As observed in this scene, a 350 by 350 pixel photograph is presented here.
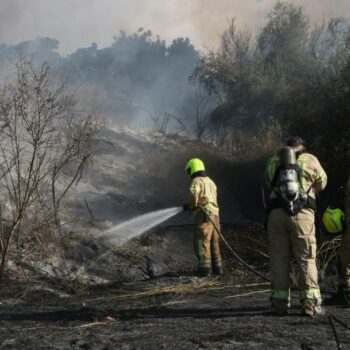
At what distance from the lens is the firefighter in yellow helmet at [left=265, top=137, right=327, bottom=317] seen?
5281 millimetres

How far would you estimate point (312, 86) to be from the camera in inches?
625

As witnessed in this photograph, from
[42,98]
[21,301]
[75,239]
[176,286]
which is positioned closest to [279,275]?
[176,286]

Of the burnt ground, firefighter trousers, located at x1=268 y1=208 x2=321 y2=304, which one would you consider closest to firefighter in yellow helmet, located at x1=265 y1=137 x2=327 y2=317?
firefighter trousers, located at x1=268 y1=208 x2=321 y2=304

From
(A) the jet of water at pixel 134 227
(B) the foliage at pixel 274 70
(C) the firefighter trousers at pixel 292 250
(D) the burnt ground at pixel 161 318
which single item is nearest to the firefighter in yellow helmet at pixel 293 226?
(C) the firefighter trousers at pixel 292 250

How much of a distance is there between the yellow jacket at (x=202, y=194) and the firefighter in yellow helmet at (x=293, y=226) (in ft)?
9.14

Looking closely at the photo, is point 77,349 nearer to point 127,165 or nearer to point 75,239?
point 75,239

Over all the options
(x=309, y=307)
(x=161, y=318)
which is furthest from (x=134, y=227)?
(x=309, y=307)

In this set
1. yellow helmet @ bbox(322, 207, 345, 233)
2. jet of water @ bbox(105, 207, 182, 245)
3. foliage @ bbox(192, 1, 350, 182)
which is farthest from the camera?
foliage @ bbox(192, 1, 350, 182)

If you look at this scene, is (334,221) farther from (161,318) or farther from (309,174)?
(161,318)

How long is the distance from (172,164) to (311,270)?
50.5ft

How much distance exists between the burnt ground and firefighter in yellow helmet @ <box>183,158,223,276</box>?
357mm

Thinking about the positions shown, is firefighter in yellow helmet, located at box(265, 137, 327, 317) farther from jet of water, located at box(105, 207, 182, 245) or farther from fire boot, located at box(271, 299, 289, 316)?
jet of water, located at box(105, 207, 182, 245)

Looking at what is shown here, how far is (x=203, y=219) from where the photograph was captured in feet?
27.6

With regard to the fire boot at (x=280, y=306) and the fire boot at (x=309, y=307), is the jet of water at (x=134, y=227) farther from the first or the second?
the fire boot at (x=309, y=307)
